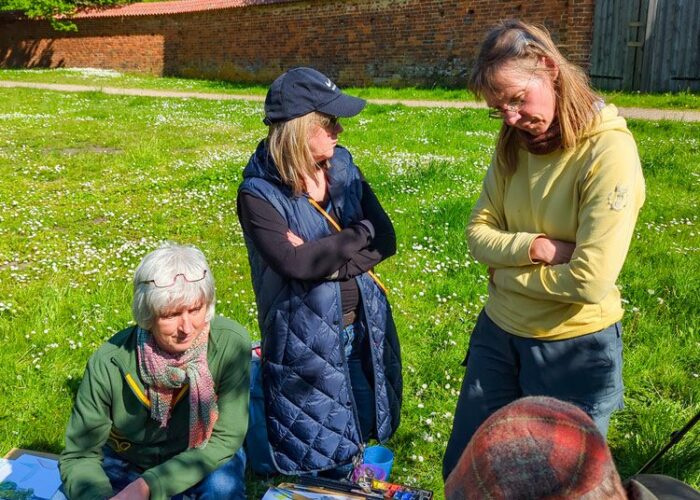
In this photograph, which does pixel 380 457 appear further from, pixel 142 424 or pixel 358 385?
pixel 142 424

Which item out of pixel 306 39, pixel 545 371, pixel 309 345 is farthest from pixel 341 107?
pixel 306 39

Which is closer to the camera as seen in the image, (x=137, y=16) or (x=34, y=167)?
(x=34, y=167)

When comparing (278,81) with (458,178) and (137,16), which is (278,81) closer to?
(458,178)

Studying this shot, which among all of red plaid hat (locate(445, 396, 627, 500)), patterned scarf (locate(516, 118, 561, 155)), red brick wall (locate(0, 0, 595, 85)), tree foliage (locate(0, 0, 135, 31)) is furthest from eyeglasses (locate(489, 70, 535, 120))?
tree foliage (locate(0, 0, 135, 31))

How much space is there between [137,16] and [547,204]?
94.9 ft

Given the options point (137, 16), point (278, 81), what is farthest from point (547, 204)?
point (137, 16)

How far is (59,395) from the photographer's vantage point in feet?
12.1

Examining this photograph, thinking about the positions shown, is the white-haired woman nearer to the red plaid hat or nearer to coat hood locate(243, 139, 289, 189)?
coat hood locate(243, 139, 289, 189)

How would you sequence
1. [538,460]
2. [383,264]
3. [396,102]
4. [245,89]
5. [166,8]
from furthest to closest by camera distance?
[166,8]
[245,89]
[396,102]
[383,264]
[538,460]

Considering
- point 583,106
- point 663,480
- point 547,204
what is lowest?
point 663,480

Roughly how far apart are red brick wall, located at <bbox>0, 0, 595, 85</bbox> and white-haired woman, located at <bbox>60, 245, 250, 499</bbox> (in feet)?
41.2

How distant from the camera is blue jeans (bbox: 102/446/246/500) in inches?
102

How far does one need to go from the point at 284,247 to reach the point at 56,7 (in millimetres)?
30580

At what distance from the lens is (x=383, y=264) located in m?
5.33
